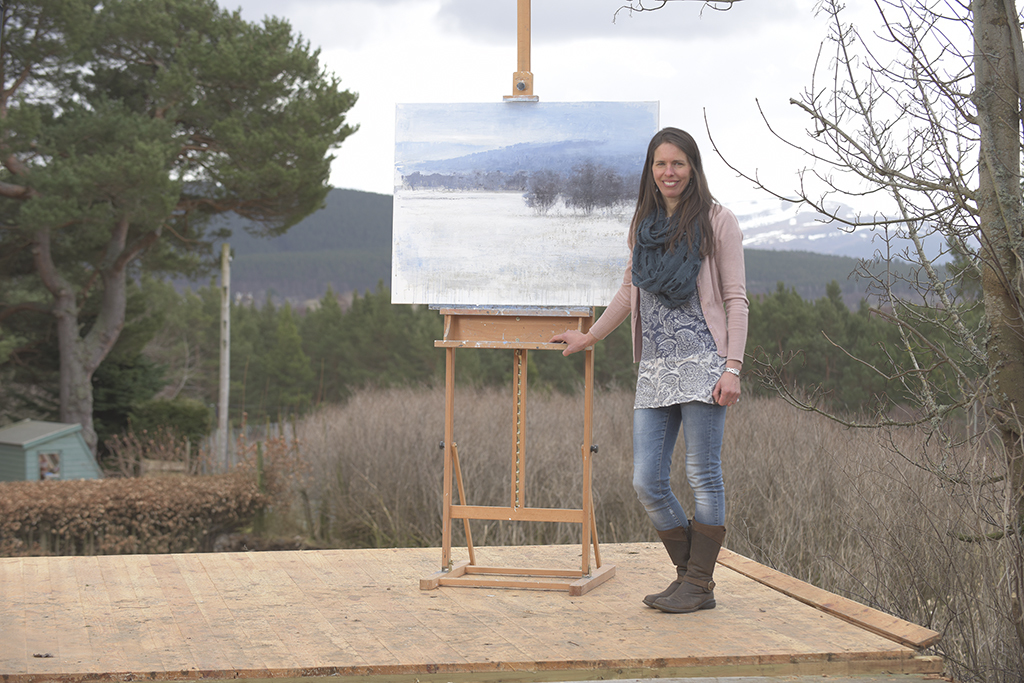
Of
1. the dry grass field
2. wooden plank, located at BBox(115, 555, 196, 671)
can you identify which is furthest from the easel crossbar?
A: wooden plank, located at BBox(115, 555, 196, 671)

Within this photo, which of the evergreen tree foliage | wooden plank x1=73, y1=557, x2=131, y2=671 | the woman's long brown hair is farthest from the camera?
the evergreen tree foliage

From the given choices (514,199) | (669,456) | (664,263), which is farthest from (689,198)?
(514,199)

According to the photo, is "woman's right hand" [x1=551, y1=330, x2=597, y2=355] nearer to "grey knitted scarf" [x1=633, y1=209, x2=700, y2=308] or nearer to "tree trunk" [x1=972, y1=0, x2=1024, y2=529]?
"grey knitted scarf" [x1=633, y1=209, x2=700, y2=308]

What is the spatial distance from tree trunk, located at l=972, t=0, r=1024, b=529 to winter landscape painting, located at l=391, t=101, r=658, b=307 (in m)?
1.14

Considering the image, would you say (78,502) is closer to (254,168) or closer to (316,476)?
(316,476)

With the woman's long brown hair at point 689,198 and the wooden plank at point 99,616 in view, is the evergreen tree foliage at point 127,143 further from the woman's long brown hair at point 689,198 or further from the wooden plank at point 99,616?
the woman's long brown hair at point 689,198

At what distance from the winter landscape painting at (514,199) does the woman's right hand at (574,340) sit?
19cm

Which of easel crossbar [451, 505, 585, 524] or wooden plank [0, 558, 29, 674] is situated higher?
easel crossbar [451, 505, 585, 524]

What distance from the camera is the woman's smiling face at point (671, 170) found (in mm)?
2623

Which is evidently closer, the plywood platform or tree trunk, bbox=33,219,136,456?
the plywood platform

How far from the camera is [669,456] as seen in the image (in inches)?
105

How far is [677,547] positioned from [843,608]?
0.55 m

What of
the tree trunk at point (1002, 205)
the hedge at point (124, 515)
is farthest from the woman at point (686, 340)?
the hedge at point (124, 515)

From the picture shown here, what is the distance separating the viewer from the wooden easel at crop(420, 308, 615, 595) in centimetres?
309
